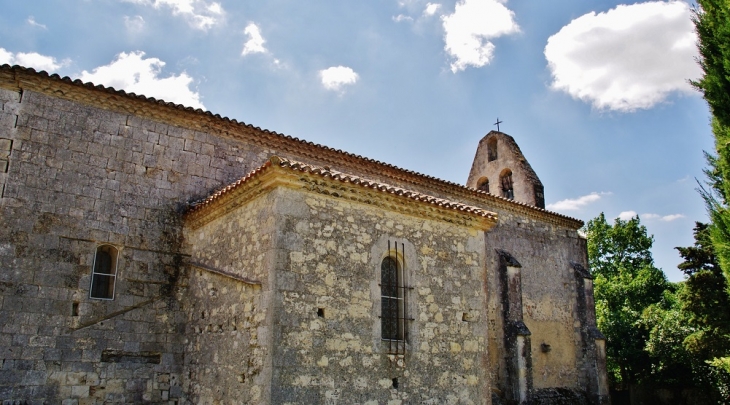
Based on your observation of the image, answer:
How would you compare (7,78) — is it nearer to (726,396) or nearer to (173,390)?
(173,390)

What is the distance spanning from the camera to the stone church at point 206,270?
29.6ft

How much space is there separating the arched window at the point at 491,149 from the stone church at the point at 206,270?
10578 millimetres

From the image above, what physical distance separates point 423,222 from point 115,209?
6054mm

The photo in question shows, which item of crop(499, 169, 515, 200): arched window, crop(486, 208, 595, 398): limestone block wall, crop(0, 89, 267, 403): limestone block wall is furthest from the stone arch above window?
crop(0, 89, 267, 403): limestone block wall

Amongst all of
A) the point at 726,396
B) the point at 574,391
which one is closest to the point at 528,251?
the point at 574,391

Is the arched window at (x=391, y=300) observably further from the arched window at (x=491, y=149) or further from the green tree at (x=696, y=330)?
the green tree at (x=696, y=330)

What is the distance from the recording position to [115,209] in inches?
429

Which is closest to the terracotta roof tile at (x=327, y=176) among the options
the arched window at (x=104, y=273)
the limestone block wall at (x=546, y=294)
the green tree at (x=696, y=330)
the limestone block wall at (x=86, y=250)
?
the limestone block wall at (x=86, y=250)

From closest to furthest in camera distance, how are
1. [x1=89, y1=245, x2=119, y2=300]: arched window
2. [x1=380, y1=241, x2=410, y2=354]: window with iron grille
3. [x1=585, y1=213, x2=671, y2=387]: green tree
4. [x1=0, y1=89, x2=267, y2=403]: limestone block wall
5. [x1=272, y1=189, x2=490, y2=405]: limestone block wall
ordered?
[x1=272, y1=189, x2=490, y2=405]: limestone block wall, [x1=0, y1=89, x2=267, y2=403]: limestone block wall, [x1=380, y1=241, x2=410, y2=354]: window with iron grille, [x1=89, y1=245, x2=119, y2=300]: arched window, [x1=585, y1=213, x2=671, y2=387]: green tree

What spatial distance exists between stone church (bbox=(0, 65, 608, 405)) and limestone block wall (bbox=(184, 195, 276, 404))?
39mm

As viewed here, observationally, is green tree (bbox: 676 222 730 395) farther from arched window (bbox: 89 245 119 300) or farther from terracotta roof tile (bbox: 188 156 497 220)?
arched window (bbox: 89 245 119 300)

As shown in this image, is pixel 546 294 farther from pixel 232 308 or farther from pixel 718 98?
pixel 232 308

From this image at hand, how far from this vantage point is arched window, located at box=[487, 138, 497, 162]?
21812 millimetres

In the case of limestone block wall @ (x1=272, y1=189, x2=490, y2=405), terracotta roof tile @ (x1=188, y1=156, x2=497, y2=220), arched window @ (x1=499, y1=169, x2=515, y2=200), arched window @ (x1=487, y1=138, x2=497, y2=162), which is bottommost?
limestone block wall @ (x1=272, y1=189, x2=490, y2=405)
